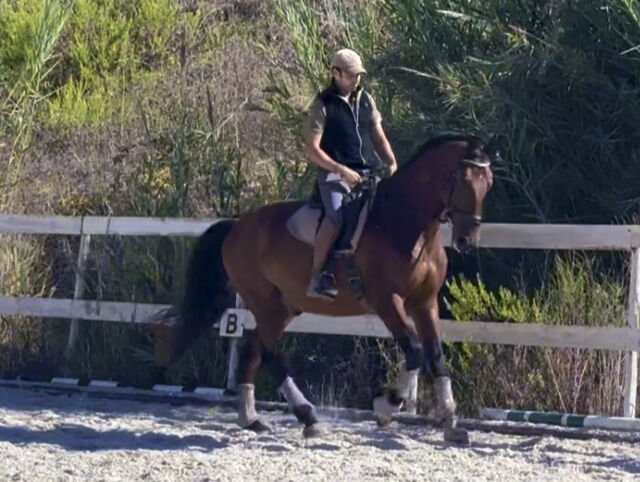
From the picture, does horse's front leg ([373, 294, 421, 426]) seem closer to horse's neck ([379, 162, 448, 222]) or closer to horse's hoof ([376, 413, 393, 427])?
horse's hoof ([376, 413, 393, 427])

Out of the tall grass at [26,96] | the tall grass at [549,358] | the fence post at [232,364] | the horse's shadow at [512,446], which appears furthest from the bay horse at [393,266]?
the tall grass at [26,96]

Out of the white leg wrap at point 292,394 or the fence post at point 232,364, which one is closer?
the white leg wrap at point 292,394

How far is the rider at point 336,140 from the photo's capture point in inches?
368

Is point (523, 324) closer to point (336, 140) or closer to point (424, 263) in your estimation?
point (424, 263)

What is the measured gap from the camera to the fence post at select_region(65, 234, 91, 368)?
12.9 m

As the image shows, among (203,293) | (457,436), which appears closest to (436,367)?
(457,436)

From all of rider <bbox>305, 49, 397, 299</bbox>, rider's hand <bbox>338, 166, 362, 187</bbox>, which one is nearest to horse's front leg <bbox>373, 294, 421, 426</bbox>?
rider <bbox>305, 49, 397, 299</bbox>

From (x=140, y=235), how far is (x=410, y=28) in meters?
3.22

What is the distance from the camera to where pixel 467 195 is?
895 cm

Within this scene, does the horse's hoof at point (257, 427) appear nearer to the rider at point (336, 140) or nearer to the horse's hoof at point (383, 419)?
the horse's hoof at point (383, 419)

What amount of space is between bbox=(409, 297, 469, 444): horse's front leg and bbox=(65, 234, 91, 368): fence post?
460 cm

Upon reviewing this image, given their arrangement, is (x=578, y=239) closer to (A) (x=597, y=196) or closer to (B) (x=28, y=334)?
(A) (x=597, y=196)

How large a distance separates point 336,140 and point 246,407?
2055 mm

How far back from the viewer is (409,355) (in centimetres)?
902
